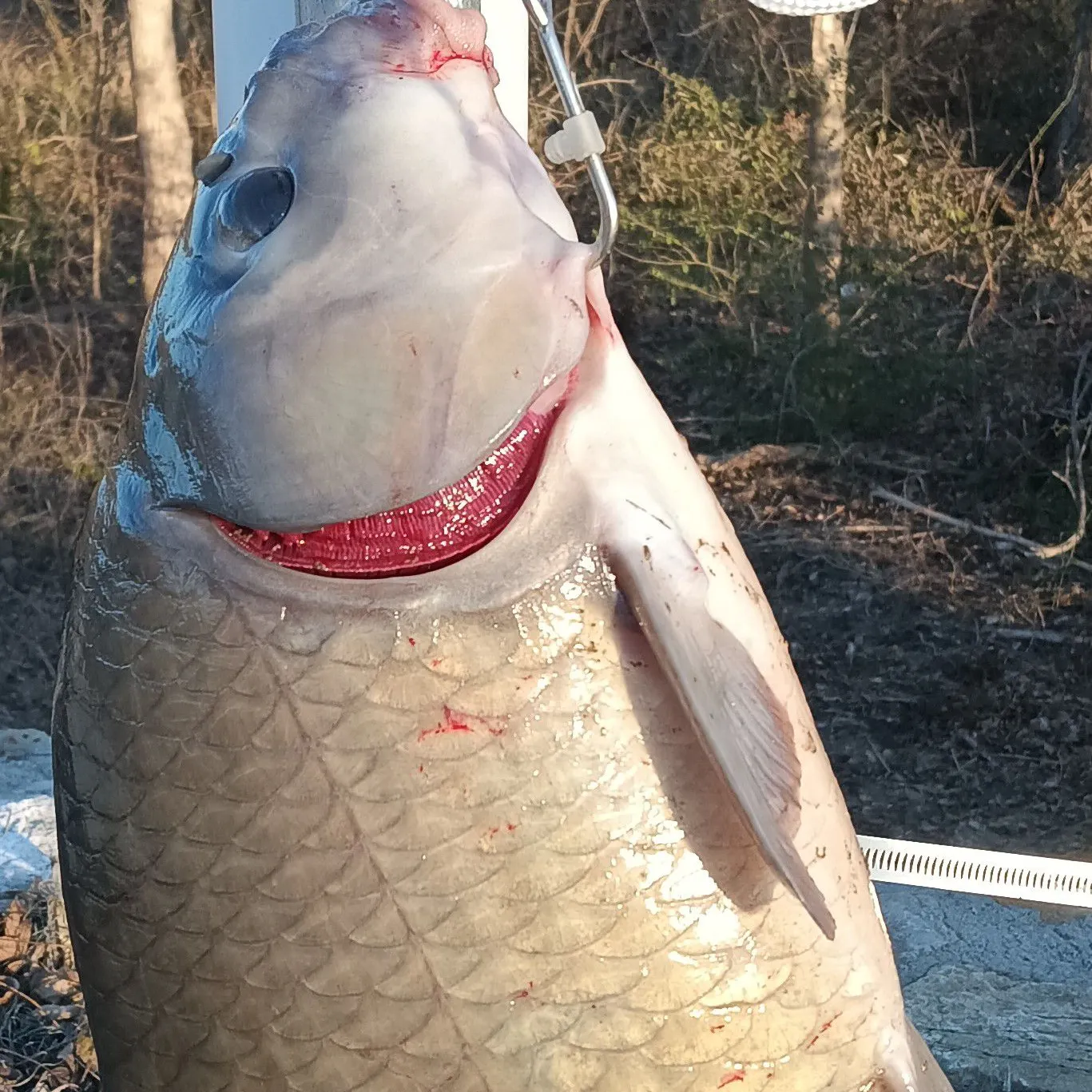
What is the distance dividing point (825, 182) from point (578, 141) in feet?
18.6

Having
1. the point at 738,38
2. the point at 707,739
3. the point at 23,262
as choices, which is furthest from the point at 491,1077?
the point at 23,262

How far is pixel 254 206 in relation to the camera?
3.95ft

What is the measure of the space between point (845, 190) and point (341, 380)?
238 inches

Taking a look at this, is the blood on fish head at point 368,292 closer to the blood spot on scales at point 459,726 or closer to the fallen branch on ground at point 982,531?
the blood spot on scales at point 459,726

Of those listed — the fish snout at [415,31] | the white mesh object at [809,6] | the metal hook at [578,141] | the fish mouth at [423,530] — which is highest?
the fish snout at [415,31]

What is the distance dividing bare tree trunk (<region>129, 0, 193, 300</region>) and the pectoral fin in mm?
6010

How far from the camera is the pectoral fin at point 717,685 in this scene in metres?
1.15

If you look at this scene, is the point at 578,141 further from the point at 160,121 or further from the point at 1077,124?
the point at 160,121

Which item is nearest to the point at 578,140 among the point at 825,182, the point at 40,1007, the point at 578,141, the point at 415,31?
the point at 578,141

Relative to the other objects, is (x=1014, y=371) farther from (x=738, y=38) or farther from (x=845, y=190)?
(x=738, y=38)

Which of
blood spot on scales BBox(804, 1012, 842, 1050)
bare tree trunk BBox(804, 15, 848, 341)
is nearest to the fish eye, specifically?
blood spot on scales BBox(804, 1012, 842, 1050)

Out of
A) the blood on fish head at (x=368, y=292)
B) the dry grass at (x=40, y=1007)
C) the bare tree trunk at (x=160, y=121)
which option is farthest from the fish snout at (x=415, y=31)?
the bare tree trunk at (x=160, y=121)

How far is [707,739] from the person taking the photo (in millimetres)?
1146

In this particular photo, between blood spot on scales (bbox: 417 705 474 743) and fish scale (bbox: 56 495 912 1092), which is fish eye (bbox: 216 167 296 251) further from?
blood spot on scales (bbox: 417 705 474 743)
